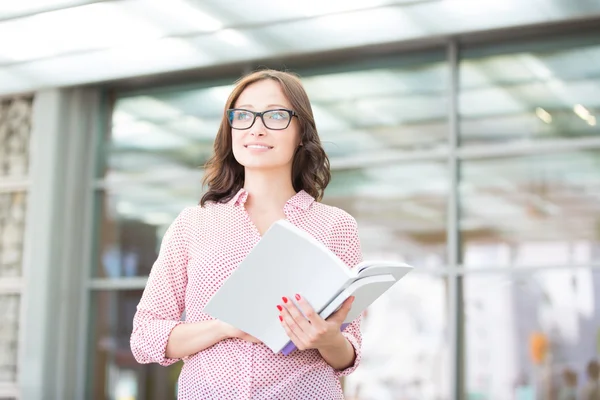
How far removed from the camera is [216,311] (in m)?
1.76

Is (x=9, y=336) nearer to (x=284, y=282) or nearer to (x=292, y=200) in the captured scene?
(x=292, y=200)

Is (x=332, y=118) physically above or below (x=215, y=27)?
below

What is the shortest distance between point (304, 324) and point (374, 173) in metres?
4.37

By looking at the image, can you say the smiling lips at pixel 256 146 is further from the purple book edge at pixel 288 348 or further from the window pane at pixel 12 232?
the window pane at pixel 12 232

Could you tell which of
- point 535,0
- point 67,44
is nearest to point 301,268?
point 535,0

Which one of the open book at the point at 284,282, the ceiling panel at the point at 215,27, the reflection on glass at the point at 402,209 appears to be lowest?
the open book at the point at 284,282

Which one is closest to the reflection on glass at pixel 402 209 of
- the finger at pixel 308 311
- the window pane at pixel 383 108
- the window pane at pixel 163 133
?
the window pane at pixel 383 108

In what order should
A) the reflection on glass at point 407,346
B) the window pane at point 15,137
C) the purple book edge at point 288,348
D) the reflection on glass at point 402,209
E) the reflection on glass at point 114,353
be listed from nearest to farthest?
the purple book edge at point 288,348, the reflection on glass at point 407,346, the reflection on glass at point 402,209, the reflection on glass at point 114,353, the window pane at point 15,137

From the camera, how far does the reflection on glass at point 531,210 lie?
536 centimetres

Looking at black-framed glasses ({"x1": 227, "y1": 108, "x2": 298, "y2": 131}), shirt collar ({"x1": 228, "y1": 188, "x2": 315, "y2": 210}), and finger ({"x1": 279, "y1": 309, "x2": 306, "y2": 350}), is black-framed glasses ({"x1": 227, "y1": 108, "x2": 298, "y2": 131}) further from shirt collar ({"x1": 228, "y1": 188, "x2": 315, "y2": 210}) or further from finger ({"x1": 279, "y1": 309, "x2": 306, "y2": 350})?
finger ({"x1": 279, "y1": 309, "x2": 306, "y2": 350})

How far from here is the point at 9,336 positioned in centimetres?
676

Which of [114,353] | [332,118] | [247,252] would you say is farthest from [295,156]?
[114,353]

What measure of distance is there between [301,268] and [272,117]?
0.45 meters

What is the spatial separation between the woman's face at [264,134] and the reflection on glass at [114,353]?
491 cm
